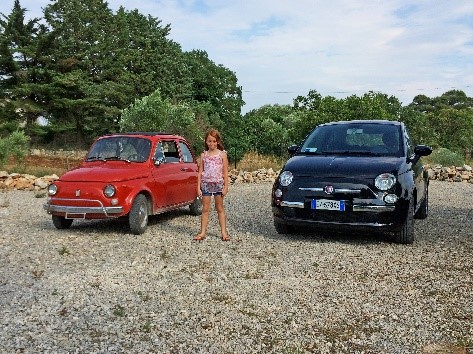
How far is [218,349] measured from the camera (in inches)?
138

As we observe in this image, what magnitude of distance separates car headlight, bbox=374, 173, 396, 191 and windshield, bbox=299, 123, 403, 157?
79 centimetres

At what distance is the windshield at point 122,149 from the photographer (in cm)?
847

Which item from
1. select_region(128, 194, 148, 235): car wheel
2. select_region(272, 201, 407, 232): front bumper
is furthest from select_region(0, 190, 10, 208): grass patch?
select_region(272, 201, 407, 232): front bumper

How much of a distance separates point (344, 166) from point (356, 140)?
1.05 m

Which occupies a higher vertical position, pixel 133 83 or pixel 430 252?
pixel 133 83

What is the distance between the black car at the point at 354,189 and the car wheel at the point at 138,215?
213cm

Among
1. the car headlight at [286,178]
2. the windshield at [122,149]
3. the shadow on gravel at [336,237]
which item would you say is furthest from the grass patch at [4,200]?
the car headlight at [286,178]

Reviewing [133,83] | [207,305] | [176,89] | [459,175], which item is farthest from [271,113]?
A: [207,305]

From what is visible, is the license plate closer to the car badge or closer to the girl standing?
the car badge

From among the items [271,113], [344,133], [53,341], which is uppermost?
[271,113]

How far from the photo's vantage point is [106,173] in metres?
7.74

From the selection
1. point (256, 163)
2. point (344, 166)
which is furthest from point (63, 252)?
point (256, 163)

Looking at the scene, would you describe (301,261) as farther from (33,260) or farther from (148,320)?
(33,260)

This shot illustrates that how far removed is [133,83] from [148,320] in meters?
41.4
